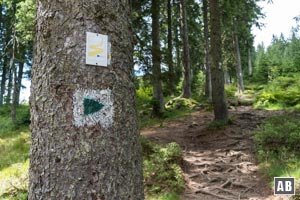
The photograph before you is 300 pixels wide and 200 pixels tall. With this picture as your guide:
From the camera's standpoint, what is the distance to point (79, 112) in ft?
5.45

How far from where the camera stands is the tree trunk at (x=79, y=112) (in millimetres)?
1641

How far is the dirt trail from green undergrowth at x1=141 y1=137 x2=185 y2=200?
258 millimetres

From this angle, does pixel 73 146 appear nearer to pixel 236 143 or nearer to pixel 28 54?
pixel 236 143

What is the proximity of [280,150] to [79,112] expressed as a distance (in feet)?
20.1

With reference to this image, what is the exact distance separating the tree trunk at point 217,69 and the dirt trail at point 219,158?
59 centimetres

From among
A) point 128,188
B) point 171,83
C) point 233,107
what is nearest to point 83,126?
point 128,188

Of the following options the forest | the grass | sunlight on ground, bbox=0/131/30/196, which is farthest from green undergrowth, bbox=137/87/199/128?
the grass

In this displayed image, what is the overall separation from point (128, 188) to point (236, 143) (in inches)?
283

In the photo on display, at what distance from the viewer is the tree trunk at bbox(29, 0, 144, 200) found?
1641mm

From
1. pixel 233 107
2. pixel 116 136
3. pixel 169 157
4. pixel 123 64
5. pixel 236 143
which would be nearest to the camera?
pixel 116 136

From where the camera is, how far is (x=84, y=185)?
1.62m

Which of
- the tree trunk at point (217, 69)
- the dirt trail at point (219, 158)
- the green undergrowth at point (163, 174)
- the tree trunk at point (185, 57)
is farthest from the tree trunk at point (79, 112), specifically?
the tree trunk at point (185, 57)

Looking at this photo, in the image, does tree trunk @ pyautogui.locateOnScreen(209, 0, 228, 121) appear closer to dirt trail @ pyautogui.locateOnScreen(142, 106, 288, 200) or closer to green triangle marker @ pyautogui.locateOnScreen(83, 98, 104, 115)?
dirt trail @ pyautogui.locateOnScreen(142, 106, 288, 200)

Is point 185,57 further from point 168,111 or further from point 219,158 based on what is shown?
point 219,158
